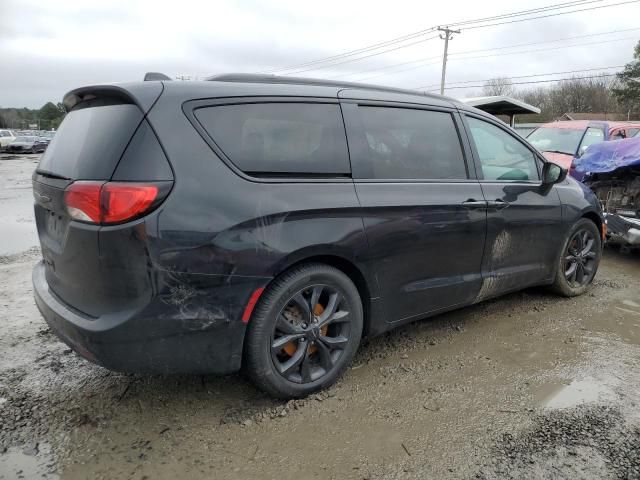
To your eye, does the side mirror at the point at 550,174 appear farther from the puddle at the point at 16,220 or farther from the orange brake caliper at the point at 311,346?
the puddle at the point at 16,220

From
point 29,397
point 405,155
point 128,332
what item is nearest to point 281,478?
point 128,332

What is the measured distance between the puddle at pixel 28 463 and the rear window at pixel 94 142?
4.35ft

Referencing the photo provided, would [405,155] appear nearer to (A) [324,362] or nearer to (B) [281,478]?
(A) [324,362]

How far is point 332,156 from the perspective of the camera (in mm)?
2842

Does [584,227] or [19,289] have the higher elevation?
[584,227]

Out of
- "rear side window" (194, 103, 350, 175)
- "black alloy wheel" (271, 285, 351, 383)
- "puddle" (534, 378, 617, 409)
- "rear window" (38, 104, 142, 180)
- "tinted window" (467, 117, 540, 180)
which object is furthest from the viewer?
"tinted window" (467, 117, 540, 180)

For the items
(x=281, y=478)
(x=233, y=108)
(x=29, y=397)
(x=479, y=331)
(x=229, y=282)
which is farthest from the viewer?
(x=479, y=331)

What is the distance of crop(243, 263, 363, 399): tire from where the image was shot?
8.41 ft

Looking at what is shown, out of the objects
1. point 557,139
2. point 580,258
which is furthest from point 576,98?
point 580,258

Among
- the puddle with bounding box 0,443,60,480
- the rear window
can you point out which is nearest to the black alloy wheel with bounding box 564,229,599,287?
the rear window

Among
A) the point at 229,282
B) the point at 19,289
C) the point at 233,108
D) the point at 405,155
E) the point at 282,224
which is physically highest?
the point at 233,108

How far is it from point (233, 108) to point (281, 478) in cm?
181

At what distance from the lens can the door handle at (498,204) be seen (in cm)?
357

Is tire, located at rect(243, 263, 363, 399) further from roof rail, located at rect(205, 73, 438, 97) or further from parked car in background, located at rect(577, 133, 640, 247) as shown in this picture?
parked car in background, located at rect(577, 133, 640, 247)
